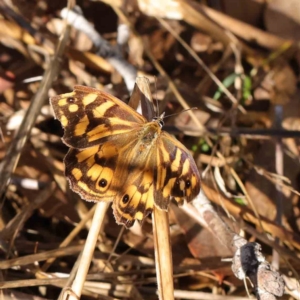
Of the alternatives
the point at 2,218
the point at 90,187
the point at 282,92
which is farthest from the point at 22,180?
the point at 282,92

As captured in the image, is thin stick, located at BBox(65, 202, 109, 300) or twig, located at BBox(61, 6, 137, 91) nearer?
thin stick, located at BBox(65, 202, 109, 300)

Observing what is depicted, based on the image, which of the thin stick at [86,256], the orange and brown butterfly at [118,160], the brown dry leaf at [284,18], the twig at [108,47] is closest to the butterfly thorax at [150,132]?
the orange and brown butterfly at [118,160]

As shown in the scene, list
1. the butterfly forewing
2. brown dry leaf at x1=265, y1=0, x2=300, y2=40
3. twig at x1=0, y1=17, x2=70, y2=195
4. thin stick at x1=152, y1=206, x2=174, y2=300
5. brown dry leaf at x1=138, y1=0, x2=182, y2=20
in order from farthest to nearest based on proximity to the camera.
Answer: brown dry leaf at x1=265, y1=0, x2=300, y2=40 < brown dry leaf at x1=138, y1=0, x2=182, y2=20 < twig at x1=0, y1=17, x2=70, y2=195 < the butterfly forewing < thin stick at x1=152, y1=206, x2=174, y2=300

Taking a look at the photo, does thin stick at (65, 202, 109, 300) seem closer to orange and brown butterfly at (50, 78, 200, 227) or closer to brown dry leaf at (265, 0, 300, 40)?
orange and brown butterfly at (50, 78, 200, 227)

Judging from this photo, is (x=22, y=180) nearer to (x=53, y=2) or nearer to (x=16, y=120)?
(x=16, y=120)

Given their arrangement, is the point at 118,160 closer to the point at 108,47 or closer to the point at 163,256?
the point at 163,256

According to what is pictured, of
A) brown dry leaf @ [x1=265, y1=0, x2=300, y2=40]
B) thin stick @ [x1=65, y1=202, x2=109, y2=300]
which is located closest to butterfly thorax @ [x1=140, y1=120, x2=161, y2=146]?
thin stick @ [x1=65, y1=202, x2=109, y2=300]
